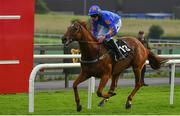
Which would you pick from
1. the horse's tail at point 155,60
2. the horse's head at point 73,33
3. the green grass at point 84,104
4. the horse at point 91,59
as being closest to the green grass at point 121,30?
the green grass at point 84,104

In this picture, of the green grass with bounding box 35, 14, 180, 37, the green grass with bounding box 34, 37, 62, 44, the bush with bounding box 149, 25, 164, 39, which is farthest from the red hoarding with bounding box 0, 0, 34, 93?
the bush with bounding box 149, 25, 164, 39

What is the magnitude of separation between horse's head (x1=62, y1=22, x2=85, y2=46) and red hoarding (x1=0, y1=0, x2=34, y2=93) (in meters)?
2.25

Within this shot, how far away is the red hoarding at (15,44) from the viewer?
40.5 ft

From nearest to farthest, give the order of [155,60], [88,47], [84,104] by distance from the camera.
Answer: [88,47]
[84,104]
[155,60]

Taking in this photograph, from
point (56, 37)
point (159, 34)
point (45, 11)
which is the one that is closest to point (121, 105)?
point (56, 37)

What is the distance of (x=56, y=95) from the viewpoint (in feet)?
46.0

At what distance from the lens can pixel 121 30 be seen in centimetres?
3956

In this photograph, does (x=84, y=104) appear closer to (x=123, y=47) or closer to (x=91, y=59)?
(x=123, y=47)

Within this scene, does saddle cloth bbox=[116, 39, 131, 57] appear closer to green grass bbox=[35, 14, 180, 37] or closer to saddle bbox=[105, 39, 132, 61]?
saddle bbox=[105, 39, 132, 61]

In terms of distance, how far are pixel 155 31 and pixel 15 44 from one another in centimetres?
2831

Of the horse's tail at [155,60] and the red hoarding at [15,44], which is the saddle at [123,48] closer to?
the horse's tail at [155,60]

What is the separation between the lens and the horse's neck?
10.5 metres

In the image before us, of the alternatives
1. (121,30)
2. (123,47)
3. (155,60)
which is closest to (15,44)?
(123,47)

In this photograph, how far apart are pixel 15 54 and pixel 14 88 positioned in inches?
25.8
